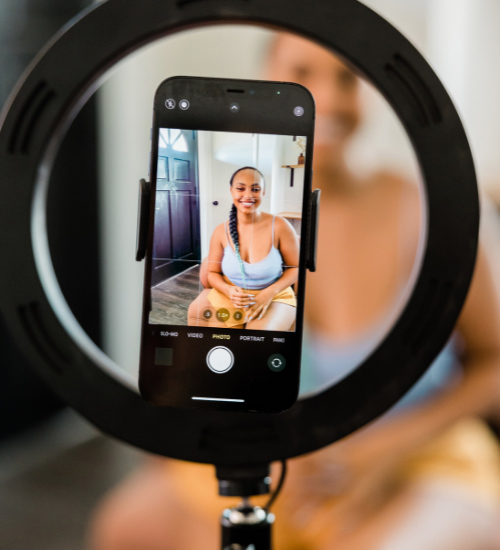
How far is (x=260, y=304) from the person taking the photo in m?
0.33

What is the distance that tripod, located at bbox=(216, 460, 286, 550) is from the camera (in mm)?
346

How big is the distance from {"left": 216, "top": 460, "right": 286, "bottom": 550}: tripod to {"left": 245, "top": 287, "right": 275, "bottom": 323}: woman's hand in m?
0.10

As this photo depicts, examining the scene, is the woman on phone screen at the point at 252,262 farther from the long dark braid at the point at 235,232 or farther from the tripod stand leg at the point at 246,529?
the tripod stand leg at the point at 246,529

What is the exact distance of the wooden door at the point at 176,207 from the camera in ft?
1.09

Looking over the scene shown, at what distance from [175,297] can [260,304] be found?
2.0 inches

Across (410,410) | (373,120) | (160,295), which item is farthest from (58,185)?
(160,295)

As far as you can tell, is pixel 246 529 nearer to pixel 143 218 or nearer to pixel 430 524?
pixel 143 218

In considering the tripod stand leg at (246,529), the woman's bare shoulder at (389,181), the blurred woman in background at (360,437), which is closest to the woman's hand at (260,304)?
the tripod stand leg at (246,529)

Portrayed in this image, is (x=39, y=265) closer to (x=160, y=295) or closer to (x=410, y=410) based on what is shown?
(x=160, y=295)

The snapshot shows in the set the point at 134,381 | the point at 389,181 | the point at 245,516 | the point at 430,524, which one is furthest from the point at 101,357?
the point at 389,181

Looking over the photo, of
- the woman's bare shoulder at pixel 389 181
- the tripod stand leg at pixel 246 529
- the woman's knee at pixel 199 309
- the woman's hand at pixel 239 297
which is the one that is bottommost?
the tripod stand leg at pixel 246 529

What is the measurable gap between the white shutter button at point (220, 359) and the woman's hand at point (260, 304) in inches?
1.0

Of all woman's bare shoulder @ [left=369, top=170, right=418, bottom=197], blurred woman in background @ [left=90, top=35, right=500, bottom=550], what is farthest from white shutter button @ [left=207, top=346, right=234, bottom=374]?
woman's bare shoulder @ [left=369, top=170, right=418, bottom=197]

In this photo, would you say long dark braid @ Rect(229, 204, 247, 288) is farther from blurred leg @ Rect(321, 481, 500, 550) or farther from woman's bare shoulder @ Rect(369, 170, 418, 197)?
woman's bare shoulder @ Rect(369, 170, 418, 197)
